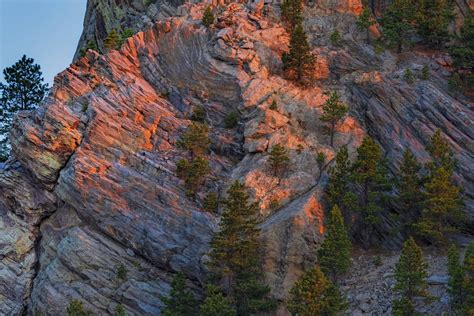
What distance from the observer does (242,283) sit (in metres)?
45.0

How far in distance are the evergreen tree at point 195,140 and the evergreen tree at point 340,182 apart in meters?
11.3

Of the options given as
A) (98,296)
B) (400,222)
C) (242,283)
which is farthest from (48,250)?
(400,222)

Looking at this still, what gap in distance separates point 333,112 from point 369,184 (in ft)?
25.8

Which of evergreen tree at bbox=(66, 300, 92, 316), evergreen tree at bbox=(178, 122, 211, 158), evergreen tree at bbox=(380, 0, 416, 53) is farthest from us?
evergreen tree at bbox=(380, 0, 416, 53)

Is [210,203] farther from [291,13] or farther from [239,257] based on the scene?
[291,13]

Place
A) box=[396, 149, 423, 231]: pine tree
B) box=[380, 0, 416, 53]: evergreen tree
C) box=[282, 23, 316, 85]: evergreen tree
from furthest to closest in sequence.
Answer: box=[380, 0, 416, 53]: evergreen tree → box=[282, 23, 316, 85]: evergreen tree → box=[396, 149, 423, 231]: pine tree

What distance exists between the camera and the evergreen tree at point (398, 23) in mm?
67000

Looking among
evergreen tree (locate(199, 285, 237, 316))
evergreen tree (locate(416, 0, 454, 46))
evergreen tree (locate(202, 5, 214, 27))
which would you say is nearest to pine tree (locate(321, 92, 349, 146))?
evergreen tree (locate(416, 0, 454, 46))

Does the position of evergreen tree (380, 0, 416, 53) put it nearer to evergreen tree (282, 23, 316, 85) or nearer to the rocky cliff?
the rocky cliff

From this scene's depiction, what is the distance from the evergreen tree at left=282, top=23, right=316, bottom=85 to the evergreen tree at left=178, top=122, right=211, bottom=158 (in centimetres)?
1222

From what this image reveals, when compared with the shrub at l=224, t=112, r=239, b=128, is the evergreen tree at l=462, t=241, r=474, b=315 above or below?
below

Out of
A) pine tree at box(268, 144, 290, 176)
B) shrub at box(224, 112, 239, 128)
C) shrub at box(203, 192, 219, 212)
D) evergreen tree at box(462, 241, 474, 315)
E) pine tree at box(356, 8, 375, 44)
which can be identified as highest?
pine tree at box(356, 8, 375, 44)

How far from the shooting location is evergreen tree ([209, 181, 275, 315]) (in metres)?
44.8

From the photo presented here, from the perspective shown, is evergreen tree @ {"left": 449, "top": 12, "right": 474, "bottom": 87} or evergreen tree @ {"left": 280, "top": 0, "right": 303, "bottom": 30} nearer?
evergreen tree @ {"left": 449, "top": 12, "right": 474, "bottom": 87}
